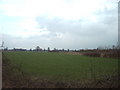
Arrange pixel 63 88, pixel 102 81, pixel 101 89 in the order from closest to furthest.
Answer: pixel 101 89, pixel 63 88, pixel 102 81

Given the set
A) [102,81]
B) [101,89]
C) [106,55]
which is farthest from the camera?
[106,55]

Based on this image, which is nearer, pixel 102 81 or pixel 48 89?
pixel 48 89

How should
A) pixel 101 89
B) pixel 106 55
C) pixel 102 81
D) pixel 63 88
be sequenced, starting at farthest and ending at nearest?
pixel 106 55
pixel 102 81
pixel 63 88
pixel 101 89

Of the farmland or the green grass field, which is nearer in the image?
the farmland

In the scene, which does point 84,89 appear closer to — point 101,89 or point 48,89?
point 101,89

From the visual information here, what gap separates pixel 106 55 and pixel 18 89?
55928 millimetres

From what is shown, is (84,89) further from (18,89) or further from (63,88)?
(18,89)

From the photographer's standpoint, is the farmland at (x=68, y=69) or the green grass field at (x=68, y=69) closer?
the farmland at (x=68, y=69)

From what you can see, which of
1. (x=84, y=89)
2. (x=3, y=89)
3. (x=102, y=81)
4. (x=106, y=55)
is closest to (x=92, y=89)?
(x=84, y=89)

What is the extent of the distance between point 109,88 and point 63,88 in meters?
2.49

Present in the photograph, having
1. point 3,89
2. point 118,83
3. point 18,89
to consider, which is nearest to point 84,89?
point 118,83

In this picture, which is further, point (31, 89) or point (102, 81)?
point (102, 81)

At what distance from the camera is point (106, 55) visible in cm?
6606

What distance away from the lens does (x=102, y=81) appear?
566 inches
